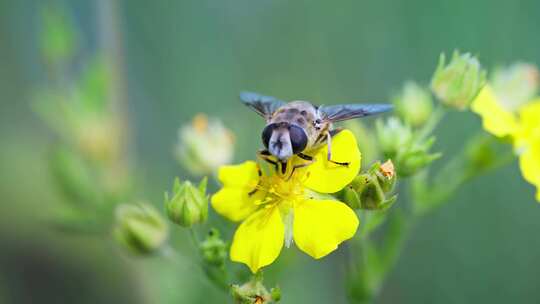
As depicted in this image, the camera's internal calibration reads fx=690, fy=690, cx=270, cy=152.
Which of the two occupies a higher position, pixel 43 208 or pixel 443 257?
pixel 43 208

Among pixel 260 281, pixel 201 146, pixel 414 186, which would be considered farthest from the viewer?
pixel 201 146

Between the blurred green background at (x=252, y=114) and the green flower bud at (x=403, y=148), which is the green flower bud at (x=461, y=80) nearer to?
the green flower bud at (x=403, y=148)

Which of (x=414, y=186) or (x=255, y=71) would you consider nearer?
(x=414, y=186)

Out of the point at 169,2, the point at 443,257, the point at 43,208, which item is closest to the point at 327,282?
the point at 443,257

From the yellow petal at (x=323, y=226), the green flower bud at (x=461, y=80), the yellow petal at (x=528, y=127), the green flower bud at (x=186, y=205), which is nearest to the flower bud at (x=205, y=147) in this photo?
the green flower bud at (x=186, y=205)

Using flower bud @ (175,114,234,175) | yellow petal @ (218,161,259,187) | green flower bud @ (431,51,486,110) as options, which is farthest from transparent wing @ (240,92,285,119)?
green flower bud @ (431,51,486,110)

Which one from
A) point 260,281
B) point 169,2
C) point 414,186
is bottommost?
point 260,281

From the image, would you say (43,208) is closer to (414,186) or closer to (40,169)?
(40,169)

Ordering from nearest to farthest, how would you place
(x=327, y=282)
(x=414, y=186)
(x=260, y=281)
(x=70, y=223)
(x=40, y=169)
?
(x=260, y=281) < (x=414, y=186) < (x=70, y=223) < (x=327, y=282) < (x=40, y=169)
